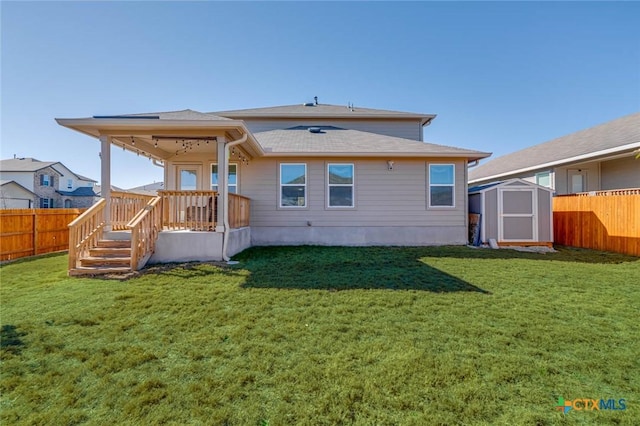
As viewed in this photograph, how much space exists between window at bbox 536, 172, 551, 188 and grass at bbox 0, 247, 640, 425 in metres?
9.35

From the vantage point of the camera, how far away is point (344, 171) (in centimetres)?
973

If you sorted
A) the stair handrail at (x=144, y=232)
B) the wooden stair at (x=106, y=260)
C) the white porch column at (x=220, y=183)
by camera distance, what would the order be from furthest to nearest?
the white porch column at (x=220, y=183) < the stair handrail at (x=144, y=232) < the wooden stair at (x=106, y=260)

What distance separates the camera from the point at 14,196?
25.4 m

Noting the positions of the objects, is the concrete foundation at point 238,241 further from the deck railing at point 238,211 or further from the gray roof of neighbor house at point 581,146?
the gray roof of neighbor house at point 581,146

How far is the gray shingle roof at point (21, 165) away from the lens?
2677 cm

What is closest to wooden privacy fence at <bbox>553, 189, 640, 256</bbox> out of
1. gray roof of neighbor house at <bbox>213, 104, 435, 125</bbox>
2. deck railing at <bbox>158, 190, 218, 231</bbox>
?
gray roof of neighbor house at <bbox>213, 104, 435, 125</bbox>

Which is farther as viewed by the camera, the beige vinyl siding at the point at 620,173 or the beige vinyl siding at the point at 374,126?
the beige vinyl siding at the point at 374,126

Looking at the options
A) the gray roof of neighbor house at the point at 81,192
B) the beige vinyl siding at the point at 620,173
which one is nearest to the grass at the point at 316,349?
the beige vinyl siding at the point at 620,173

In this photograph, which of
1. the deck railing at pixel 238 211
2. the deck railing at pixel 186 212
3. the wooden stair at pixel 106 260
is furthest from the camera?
the deck railing at pixel 238 211

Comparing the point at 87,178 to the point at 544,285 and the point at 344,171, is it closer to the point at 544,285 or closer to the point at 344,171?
the point at 344,171

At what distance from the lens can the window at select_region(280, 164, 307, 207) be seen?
31.8ft

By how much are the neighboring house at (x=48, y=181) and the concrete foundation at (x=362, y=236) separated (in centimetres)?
3014

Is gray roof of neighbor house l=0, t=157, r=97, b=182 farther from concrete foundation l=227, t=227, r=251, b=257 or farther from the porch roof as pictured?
concrete foundation l=227, t=227, r=251, b=257

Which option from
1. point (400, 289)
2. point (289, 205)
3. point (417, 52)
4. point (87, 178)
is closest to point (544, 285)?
point (400, 289)
